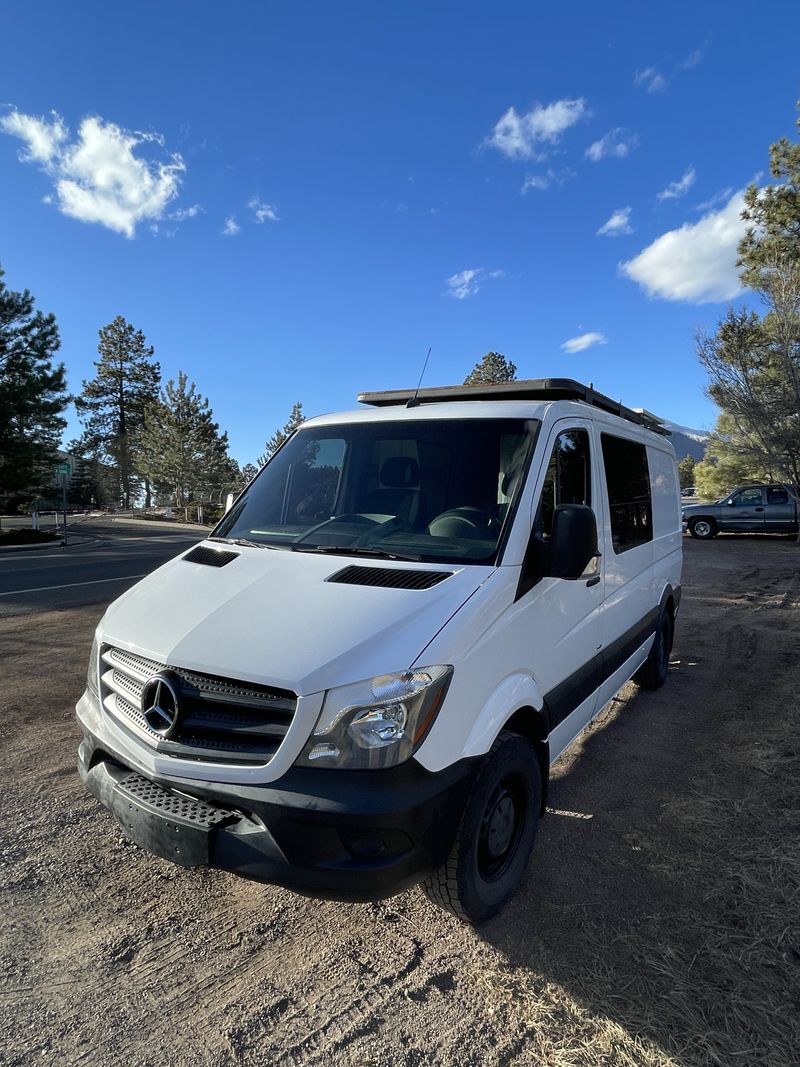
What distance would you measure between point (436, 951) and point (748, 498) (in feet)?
77.5

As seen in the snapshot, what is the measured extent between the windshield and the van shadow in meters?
1.52

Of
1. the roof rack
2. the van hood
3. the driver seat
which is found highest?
the roof rack

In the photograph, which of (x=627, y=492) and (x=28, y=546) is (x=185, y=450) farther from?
(x=627, y=492)

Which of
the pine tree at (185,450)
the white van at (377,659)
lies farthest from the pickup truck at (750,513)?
the pine tree at (185,450)

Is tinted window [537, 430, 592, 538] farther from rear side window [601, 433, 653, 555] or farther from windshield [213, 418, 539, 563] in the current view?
rear side window [601, 433, 653, 555]

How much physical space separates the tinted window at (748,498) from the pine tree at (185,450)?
1414 inches

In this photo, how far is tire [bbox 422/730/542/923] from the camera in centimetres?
223

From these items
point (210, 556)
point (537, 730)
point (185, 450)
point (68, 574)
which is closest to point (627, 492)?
point (537, 730)

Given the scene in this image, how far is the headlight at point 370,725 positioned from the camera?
1.96m

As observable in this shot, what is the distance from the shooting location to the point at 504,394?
12.1 feet

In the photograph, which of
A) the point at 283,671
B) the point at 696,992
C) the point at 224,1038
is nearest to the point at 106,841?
the point at 224,1038

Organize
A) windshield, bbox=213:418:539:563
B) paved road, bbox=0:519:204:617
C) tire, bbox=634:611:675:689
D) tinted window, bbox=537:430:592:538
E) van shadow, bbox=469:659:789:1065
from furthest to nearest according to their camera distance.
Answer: paved road, bbox=0:519:204:617 → tire, bbox=634:611:675:689 → tinted window, bbox=537:430:592:538 → windshield, bbox=213:418:539:563 → van shadow, bbox=469:659:789:1065

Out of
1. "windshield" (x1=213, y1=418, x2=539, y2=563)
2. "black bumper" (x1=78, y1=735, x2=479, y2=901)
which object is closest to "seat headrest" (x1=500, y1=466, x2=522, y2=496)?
"windshield" (x1=213, y1=418, x2=539, y2=563)

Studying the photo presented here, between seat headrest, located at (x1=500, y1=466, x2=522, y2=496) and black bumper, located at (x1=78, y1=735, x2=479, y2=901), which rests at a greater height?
seat headrest, located at (x1=500, y1=466, x2=522, y2=496)
